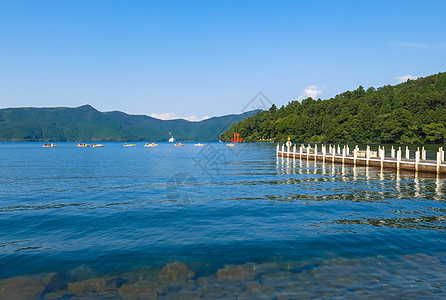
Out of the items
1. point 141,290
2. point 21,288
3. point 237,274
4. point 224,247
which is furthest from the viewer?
point 224,247

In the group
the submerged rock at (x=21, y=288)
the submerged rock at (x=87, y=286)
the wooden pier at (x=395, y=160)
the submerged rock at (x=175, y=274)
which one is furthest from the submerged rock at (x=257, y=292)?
the wooden pier at (x=395, y=160)

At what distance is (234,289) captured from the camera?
914cm

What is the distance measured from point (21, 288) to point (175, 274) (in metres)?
4.45

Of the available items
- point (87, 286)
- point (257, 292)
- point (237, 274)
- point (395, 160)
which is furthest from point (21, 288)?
point (395, 160)

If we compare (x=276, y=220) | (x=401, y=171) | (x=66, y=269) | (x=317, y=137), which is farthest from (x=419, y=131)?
(x=66, y=269)

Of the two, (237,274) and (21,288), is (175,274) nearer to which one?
(237,274)

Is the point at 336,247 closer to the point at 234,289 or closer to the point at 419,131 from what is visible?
the point at 234,289

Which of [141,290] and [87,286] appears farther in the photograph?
[87,286]

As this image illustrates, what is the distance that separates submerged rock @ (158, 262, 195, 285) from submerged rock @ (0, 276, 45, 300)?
345cm

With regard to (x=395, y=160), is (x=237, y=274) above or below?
below

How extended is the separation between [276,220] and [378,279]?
24.9 feet

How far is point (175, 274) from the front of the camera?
10250 millimetres

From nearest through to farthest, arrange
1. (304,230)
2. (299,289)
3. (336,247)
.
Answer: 1. (299,289)
2. (336,247)
3. (304,230)

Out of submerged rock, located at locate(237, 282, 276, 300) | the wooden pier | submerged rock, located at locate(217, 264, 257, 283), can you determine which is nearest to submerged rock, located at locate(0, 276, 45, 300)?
submerged rock, located at locate(217, 264, 257, 283)
